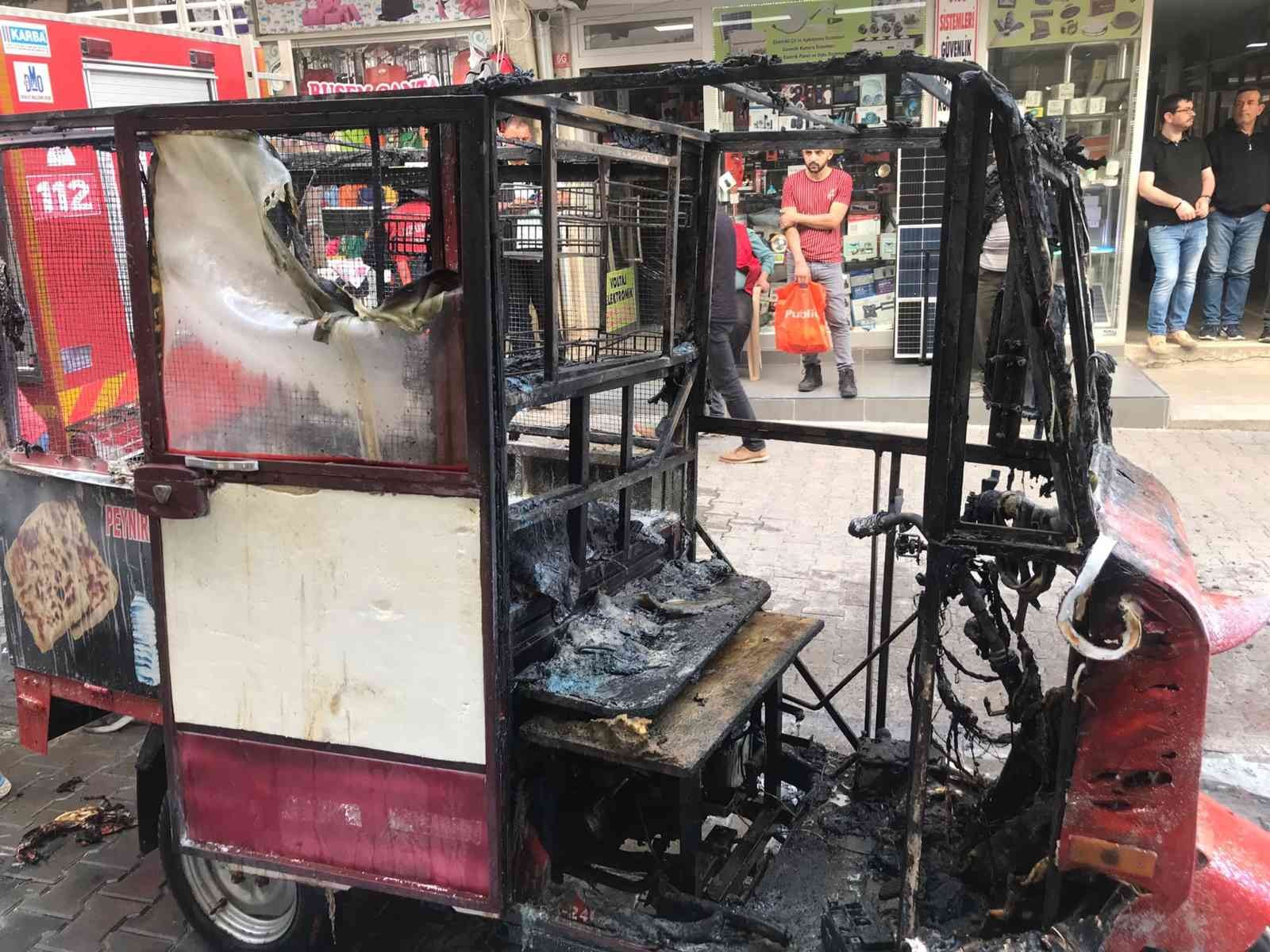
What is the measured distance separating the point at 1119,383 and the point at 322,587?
27.5ft

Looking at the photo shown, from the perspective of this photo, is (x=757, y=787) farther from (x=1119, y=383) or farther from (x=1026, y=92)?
(x=1026, y=92)

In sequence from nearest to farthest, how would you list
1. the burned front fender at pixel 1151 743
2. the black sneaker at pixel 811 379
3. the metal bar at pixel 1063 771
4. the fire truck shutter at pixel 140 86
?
the burned front fender at pixel 1151 743 → the metal bar at pixel 1063 771 → the fire truck shutter at pixel 140 86 → the black sneaker at pixel 811 379

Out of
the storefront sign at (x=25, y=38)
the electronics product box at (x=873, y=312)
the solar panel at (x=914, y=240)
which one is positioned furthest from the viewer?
the electronics product box at (x=873, y=312)

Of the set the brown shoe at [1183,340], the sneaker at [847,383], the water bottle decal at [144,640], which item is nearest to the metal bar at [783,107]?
the water bottle decal at [144,640]

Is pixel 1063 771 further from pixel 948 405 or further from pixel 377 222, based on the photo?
pixel 377 222

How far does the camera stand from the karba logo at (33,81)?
509 cm

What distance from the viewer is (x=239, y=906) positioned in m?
3.34

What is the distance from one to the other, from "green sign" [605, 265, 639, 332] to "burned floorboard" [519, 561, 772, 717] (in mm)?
891

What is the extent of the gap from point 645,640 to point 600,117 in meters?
1.53

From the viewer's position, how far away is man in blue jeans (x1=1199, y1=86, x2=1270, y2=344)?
10.1m

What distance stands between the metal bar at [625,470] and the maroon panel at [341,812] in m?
1.14

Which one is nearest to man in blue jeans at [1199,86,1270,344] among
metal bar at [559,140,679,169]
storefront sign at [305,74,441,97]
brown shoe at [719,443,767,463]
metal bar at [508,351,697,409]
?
brown shoe at [719,443,767,463]

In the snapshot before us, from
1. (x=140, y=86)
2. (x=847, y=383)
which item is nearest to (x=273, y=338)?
(x=140, y=86)

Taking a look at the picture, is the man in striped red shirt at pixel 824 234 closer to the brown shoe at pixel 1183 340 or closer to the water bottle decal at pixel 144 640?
the brown shoe at pixel 1183 340
